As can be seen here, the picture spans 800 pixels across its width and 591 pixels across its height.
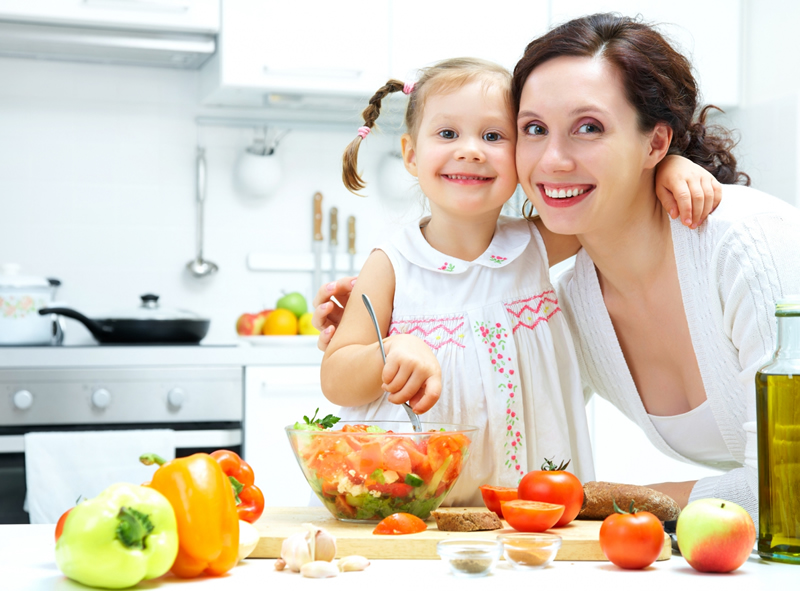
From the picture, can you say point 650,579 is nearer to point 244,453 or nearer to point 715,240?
point 715,240

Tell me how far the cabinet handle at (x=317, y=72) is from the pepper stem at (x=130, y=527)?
2.03 metres

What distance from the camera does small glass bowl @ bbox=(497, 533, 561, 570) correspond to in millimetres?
714

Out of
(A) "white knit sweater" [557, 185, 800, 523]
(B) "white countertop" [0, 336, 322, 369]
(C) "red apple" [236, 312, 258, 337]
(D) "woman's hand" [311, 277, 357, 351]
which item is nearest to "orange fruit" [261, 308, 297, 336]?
(C) "red apple" [236, 312, 258, 337]

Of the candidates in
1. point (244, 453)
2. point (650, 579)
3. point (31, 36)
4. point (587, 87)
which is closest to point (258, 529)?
point (650, 579)

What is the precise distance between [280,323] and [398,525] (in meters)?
1.79

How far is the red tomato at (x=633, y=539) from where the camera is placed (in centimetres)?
72

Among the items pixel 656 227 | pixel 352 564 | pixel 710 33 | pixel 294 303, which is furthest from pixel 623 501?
pixel 710 33

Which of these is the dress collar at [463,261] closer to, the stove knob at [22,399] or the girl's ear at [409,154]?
the girl's ear at [409,154]

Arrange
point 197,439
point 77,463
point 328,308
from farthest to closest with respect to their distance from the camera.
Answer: point 197,439 → point 77,463 → point 328,308

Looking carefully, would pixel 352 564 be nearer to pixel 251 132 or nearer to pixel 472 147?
pixel 472 147

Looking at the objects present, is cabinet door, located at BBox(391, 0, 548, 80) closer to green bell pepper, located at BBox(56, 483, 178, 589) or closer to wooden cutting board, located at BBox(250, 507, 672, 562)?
wooden cutting board, located at BBox(250, 507, 672, 562)

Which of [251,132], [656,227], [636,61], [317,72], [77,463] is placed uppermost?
[317,72]

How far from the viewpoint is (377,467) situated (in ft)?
2.75

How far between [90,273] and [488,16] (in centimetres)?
153
